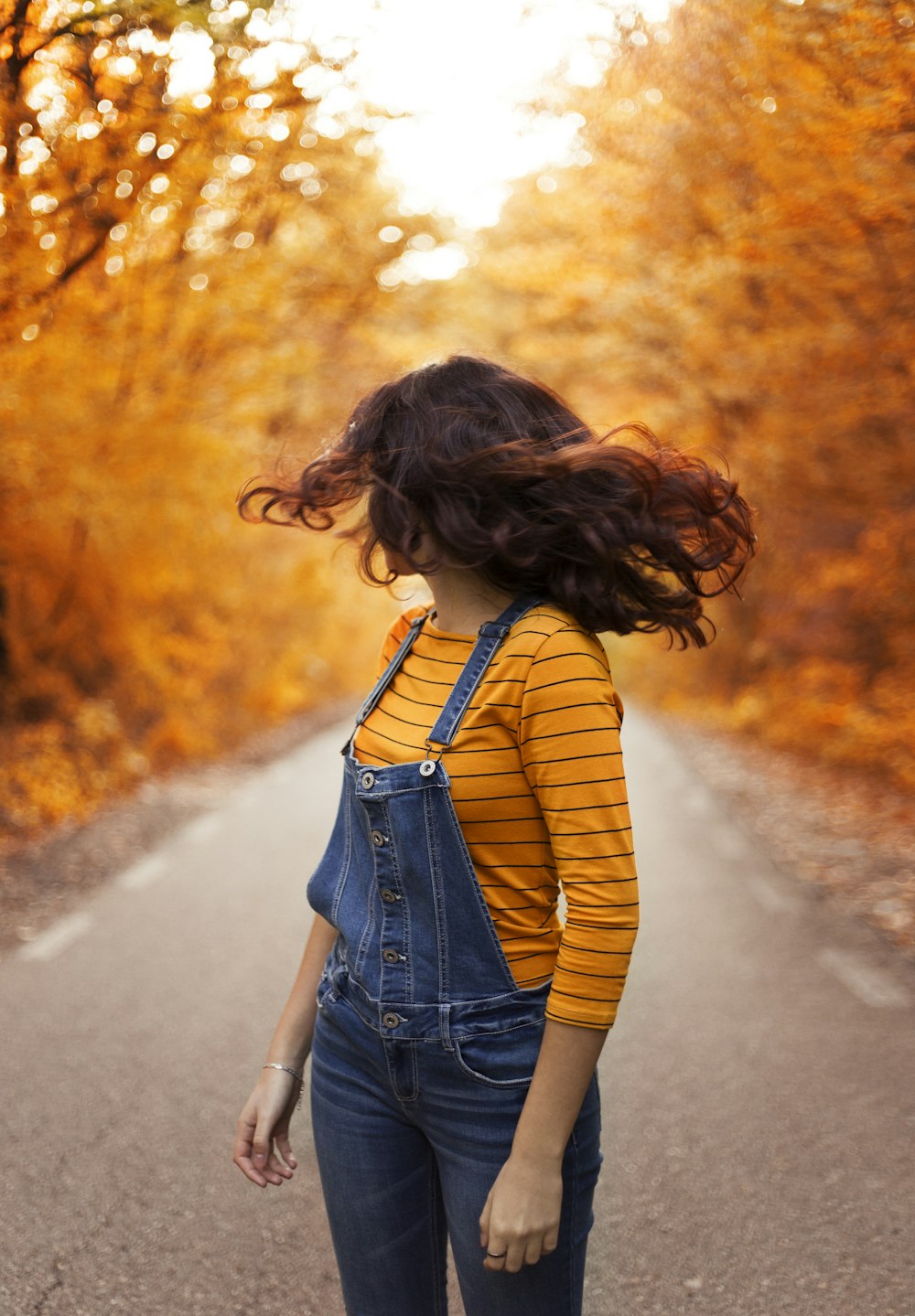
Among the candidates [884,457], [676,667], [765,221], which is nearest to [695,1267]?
[765,221]

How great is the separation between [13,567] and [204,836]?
3.23m

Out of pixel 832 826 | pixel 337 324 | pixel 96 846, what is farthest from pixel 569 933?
Answer: pixel 337 324

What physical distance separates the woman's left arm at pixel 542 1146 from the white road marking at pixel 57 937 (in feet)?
14.0

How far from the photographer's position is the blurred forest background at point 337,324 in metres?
3.95

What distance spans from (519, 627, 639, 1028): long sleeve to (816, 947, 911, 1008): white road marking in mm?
3794

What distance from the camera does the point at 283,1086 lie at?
1.84m

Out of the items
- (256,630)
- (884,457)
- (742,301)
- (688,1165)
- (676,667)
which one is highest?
(742,301)

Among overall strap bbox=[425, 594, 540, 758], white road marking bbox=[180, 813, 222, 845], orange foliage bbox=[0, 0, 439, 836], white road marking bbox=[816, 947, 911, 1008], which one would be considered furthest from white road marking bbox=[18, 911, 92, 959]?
overall strap bbox=[425, 594, 540, 758]

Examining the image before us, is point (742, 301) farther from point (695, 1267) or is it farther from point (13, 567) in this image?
point (695, 1267)

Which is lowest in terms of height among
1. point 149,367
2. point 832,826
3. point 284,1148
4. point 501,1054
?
point 832,826

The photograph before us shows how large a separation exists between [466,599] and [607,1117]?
2.62 meters

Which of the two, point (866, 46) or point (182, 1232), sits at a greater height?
point (866, 46)

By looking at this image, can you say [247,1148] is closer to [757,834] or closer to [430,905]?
[430,905]

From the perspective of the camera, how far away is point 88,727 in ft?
32.7
